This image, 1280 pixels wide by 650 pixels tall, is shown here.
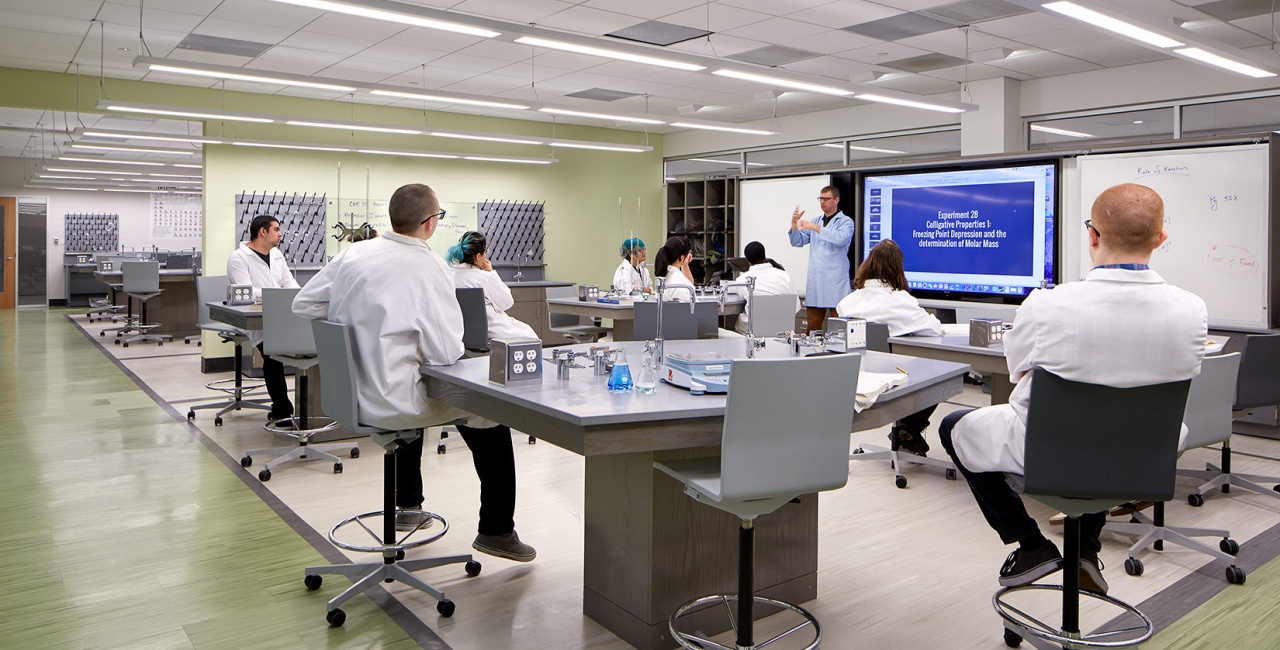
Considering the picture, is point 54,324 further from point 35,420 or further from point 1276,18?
point 1276,18

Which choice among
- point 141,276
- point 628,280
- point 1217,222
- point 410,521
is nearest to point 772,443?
point 410,521

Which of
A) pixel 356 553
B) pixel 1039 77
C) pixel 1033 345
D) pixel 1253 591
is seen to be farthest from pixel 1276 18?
pixel 356 553

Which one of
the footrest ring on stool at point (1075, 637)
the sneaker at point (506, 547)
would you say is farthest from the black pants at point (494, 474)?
the footrest ring on stool at point (1075, 637)

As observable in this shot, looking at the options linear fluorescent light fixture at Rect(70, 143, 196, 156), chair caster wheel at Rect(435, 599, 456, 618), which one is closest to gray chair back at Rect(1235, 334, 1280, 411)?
chair caster wheel at Rect(435, 599, 456, 618)

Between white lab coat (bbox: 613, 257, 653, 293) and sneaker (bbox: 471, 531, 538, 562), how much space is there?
15.4 feet

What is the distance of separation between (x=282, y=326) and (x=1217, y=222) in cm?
634

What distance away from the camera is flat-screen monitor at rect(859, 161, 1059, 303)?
7.40m

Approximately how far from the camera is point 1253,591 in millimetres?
3271

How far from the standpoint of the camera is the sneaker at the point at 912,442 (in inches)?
200

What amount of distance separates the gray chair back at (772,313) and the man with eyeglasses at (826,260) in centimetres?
72

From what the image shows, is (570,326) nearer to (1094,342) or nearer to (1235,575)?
(1235,575)

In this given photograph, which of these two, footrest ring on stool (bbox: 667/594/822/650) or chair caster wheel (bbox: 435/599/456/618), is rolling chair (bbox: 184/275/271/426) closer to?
chair caster wheel (bbox: 435/599/456/618)

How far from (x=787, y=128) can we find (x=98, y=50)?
7570mm

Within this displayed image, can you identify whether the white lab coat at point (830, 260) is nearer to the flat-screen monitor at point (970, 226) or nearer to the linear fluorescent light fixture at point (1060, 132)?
the flat-screen monitor at point (970, 226)
